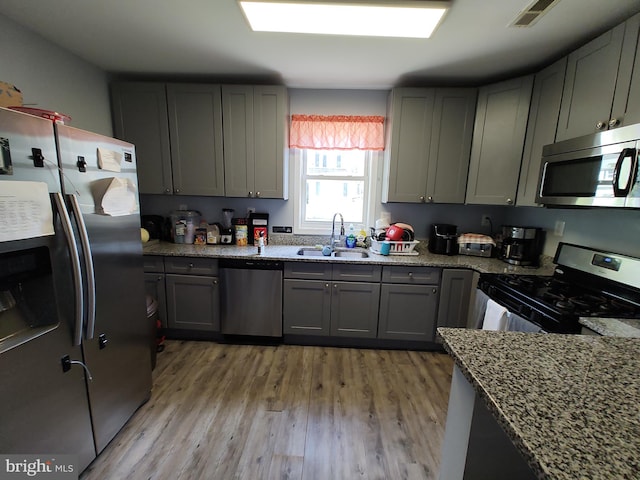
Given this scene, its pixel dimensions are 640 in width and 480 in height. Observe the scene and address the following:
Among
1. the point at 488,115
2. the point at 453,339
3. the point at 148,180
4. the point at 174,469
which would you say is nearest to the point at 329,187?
the point at 488,115

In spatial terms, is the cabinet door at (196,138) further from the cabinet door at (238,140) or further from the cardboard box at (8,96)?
the cardboard box at (8,96)

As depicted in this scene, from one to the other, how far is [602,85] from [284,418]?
9.29ft

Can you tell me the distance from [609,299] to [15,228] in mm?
2964

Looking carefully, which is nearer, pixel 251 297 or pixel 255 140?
pixel 251 297

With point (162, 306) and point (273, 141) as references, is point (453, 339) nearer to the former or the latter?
point (273, 141)

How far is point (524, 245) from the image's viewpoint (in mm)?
2352

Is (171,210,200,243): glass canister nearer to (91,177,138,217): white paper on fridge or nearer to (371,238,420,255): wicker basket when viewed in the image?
(91,177,138,217): white paper on fridge

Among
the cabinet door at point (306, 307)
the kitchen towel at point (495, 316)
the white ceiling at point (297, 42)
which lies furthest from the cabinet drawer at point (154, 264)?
the kitchen towel at point (495, 316)

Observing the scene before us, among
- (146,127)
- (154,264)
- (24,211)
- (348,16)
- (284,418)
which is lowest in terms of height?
(284,418)

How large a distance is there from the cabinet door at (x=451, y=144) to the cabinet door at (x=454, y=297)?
2.35 ft

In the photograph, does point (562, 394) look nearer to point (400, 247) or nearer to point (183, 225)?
point (400, 247)

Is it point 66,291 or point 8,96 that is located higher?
point 8,96

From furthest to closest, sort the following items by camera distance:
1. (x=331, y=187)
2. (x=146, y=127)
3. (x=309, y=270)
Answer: (x=331, y=187) → (x=146, y=127) → (x=309, y=270)

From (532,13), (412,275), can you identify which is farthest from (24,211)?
(532,13)
